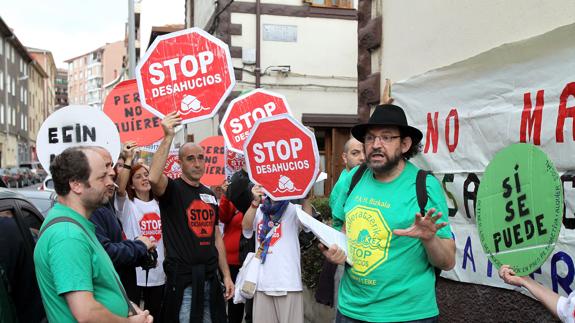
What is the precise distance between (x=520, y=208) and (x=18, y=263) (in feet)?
8.28

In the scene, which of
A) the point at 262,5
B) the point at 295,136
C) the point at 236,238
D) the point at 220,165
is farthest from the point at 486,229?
the point at 262,5

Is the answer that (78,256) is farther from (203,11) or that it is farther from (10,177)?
(10,177)

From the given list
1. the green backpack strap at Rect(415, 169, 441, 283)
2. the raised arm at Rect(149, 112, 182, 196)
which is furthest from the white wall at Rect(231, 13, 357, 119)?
the green backpack strap at Rect(415, 169, 441, 283)

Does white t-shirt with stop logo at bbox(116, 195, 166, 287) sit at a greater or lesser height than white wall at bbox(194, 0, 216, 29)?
lesser

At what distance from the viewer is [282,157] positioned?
432 centimetres

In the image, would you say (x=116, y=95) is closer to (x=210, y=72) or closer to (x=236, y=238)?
(x=210, y=72)

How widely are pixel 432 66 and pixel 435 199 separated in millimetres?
2154

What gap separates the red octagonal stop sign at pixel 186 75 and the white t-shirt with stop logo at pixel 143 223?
1086 mm

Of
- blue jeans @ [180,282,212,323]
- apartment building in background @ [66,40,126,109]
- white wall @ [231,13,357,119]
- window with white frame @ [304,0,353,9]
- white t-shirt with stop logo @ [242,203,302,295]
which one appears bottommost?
→ blue jeans @ [180,282,212,323]

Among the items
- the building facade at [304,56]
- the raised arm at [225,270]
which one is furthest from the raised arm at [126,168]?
the building facade at [304,56]

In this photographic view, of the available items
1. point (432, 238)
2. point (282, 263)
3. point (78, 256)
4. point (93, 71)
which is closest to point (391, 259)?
point (432, 238)

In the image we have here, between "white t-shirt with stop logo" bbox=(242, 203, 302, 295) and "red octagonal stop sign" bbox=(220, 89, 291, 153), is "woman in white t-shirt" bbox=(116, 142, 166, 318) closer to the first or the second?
"red octagonal stop sign" bbox=(220, 89, 291, 153)

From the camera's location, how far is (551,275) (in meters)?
3.35

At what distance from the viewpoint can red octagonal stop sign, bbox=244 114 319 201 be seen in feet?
14.0
